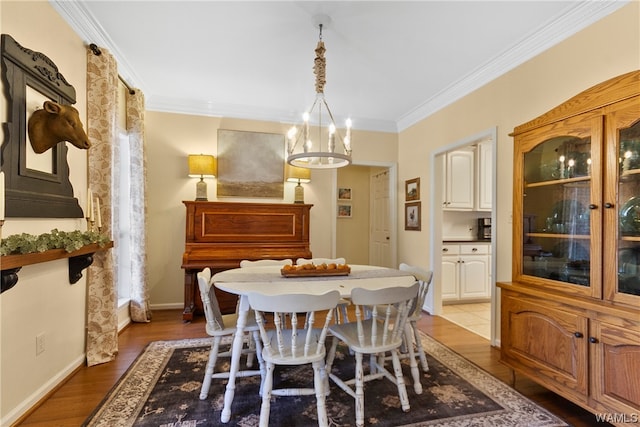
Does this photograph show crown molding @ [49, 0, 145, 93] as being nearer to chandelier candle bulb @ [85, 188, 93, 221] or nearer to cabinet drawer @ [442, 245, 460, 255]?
chandelier candle bulb @ [85, 188, 93, 221]

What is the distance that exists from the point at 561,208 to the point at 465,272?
102 inches

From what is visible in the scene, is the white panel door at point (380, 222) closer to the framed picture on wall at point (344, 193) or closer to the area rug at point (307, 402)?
the framed picture on wall at point (344, 193)

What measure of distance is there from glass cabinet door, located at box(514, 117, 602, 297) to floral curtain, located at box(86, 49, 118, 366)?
130 inches

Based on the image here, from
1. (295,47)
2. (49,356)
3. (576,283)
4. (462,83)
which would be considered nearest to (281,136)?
(295,47)

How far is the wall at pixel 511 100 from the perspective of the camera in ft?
6.73

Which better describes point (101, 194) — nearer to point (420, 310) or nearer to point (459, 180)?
point (420, 310)

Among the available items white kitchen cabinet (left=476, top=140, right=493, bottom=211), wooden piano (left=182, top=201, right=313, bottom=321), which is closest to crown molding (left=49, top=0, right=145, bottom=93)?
wooden piano (left=182, top=201, right=313, bottom=321)

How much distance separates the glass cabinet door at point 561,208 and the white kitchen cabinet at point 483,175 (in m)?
2.63

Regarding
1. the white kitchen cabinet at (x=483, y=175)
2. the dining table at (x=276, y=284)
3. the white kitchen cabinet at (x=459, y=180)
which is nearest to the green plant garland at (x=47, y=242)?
the dining table at (x=276, y=284)

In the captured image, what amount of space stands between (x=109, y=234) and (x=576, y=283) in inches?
140

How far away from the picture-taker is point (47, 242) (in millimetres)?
1744

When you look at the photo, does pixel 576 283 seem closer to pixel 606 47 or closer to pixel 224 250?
pixel 606 47

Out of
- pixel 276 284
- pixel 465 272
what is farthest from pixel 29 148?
pixel 465 272

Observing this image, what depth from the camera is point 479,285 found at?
4500 mm
